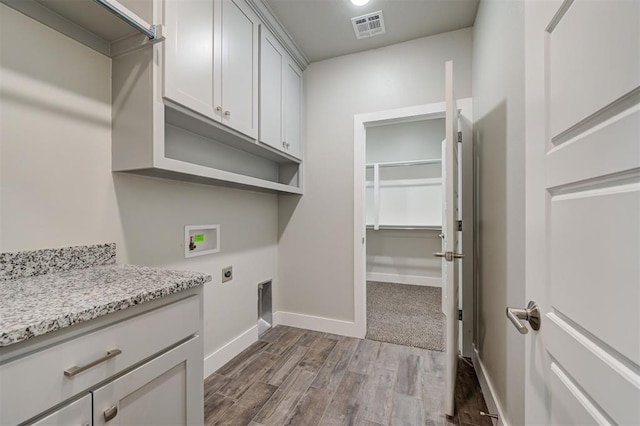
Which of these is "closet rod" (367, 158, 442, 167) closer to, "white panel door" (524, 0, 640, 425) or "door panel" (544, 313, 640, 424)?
"white panel door" (524, 0, 640, 425)

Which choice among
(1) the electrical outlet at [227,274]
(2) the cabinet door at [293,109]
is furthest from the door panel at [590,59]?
(1) the electrical outlet at [227,274]

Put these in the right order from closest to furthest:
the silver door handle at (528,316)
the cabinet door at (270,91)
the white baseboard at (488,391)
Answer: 1. the silver door handle at (528,316)
2. the white baseboard at (488,391)
3. the cabinet door at (270,91)

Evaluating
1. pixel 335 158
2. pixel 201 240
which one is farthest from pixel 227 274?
pixel 335 158

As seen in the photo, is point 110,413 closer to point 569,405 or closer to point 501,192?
point 569,405

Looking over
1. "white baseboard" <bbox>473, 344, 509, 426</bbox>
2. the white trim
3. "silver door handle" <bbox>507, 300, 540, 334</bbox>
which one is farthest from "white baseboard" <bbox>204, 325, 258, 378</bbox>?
"silver door handle" <bbox>507, 300, 540, 334</bbox>

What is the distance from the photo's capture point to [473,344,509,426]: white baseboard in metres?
1.36

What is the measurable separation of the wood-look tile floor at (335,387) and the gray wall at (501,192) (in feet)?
1.20

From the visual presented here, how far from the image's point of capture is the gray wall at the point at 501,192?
46.6 inches

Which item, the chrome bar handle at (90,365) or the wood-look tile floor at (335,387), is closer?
the chrome bar handle at (90,365)

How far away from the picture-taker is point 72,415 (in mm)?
673

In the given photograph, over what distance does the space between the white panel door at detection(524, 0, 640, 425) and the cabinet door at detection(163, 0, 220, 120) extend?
1394mm

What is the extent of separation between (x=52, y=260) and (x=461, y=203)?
255 centimetres

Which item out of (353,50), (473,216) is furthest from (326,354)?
(353,50)

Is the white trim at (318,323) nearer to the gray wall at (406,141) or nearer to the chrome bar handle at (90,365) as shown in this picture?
the chrome bar handle at (90,365)
